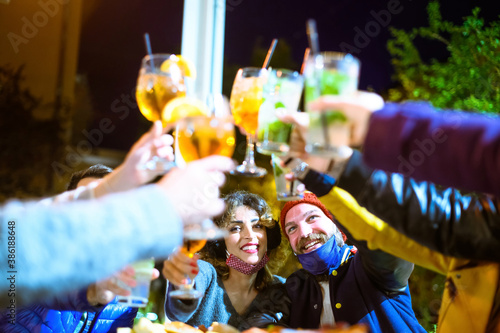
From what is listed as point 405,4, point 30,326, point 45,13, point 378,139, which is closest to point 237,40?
point 405,4

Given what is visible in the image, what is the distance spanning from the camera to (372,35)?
11.7 ft

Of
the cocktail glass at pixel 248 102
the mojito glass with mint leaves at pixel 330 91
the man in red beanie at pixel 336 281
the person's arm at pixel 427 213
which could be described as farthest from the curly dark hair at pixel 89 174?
the mojito glass with mint leaves at pixel 330 91

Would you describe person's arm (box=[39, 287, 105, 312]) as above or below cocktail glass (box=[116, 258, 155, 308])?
below

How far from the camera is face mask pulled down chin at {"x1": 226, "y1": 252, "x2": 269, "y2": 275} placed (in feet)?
8.04

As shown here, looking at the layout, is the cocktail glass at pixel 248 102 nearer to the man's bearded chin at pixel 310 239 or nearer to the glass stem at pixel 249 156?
the glass stem at pixel 249 156

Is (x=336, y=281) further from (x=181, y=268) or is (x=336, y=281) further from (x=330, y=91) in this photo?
(x=330, y=91)

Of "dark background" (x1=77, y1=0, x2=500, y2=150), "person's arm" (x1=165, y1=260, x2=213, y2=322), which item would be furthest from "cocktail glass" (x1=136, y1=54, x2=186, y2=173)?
"dark background" (x1=77, y1=0, x2=500, y2=150)

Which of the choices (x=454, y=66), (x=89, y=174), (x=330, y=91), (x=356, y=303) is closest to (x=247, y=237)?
(x=356, y=303)

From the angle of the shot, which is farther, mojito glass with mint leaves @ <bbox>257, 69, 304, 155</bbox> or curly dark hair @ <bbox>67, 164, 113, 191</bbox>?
curly dark hair @ <bbox>67, 164, 113, 191</bbox>

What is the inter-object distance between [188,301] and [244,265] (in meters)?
0.66

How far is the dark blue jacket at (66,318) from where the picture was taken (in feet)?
6.21

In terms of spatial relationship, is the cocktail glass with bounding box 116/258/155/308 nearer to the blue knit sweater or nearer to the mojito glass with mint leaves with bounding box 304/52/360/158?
the mojito glass with mint leaves with bounding box 304/52/360/158

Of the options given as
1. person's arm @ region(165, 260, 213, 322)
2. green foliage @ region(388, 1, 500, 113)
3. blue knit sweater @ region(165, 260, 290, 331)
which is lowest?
blue knit sweater @ region(165, 260, 290, 331)

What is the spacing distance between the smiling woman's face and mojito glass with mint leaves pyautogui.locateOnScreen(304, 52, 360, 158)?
132cm
